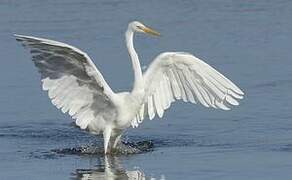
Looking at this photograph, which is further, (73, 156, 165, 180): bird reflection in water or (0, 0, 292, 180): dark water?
(0, 0, 292, 180): dark water

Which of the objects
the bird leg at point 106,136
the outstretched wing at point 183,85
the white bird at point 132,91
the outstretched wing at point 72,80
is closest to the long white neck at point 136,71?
the white bird at point 132,91

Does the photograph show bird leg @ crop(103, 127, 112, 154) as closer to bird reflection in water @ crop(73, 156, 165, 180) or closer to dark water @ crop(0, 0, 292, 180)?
dark water @ crop(0, 0, 292, 180)

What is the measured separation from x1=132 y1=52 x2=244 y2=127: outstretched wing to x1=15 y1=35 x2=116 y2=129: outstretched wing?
61 centimetres

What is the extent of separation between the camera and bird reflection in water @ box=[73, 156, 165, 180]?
47.3ft

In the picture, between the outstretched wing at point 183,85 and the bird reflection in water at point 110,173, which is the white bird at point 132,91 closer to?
the outstretched wing at point 183,85

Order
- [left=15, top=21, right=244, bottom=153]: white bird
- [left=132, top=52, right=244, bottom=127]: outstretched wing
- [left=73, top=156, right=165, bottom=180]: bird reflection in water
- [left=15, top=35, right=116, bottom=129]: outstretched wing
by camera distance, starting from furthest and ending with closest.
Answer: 1. [left=132, top=52, right=244, bottom=127]: outstretched wing
2. [left=15, top=21, right=244, bottom=153]: white bird
3. [left=15, top=35, right=116, bottom=129]: outstretched wing
4. [left=73, top=156, right=165, bottom=180]: bird reflection in water

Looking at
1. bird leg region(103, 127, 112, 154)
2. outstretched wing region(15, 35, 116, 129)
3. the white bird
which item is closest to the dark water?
bird leg region(103, 127, 112, 154)

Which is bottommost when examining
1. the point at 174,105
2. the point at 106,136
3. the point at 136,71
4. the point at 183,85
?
the point at 106,136

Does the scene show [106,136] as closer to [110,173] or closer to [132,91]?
[132,91]

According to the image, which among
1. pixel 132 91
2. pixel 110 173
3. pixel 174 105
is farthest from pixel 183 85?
pixel 110 173

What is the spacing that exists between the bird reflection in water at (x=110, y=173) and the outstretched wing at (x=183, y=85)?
1.30m

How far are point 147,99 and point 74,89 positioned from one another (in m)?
1.14

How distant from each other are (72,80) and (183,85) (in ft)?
5.40

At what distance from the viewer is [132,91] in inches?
637
